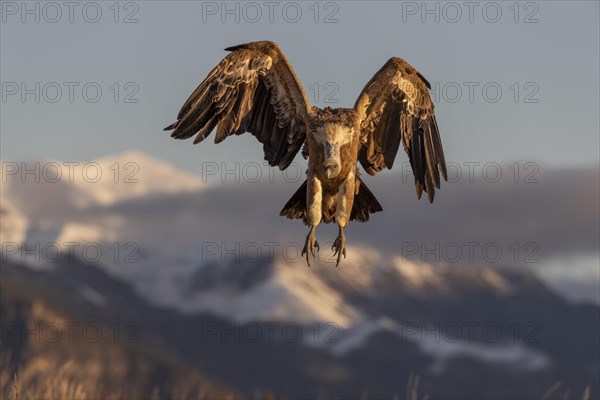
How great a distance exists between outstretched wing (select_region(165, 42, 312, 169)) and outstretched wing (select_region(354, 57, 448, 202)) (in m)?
0.89

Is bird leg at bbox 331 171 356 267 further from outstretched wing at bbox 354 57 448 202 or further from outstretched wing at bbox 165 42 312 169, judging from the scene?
outstretched wing at bbox 354 57 448 202

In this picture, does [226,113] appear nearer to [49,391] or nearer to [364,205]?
[364,205]

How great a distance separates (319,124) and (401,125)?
1.82 metres

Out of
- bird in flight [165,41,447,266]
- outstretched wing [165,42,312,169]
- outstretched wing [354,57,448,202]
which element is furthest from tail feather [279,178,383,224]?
outstretched wing [165,42,312,169]

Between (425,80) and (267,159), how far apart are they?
2.15 metres

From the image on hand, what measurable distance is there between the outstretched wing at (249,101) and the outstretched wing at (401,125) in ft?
2.92

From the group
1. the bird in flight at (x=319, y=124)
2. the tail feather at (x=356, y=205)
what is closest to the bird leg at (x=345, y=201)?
the bird in flight at (x=319, y=124)

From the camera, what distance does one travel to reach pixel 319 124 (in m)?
14.0

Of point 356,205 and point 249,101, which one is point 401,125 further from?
point 249,101

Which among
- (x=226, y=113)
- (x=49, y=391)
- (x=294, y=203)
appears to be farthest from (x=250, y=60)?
(x=49, y=391)

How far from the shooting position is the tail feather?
1495cm

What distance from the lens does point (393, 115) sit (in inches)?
614

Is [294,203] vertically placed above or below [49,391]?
above

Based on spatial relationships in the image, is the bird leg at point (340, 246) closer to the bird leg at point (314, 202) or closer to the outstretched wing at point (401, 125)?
the bird leg at point (314, 202)
